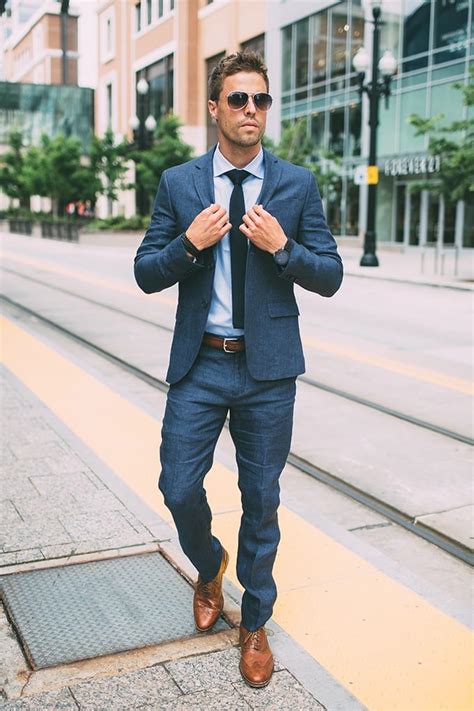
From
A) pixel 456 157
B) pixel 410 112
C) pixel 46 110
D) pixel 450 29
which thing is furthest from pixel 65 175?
pixel 46 110

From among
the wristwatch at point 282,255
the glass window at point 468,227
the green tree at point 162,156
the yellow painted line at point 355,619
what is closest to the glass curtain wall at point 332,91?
the green tree at point 162,156

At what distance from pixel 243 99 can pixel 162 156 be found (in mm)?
36842

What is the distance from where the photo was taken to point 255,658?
3.13 m

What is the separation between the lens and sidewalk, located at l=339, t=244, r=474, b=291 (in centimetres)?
2095

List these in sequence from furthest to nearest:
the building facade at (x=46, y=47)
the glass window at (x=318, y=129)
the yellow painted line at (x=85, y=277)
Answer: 1. the building facade at (x=46, y=47)
2. the glass window at (x=318, y=129)
3. the yellow painted line at (x=85, y=277)

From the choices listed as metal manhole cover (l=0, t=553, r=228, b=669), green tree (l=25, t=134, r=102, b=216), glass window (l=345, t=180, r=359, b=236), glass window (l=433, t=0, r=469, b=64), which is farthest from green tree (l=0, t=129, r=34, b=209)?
metal manhole cover (l=0, t=553, r=228, b=669)

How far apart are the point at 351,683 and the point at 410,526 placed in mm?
1801

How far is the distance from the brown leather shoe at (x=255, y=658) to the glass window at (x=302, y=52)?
3690 centimetres

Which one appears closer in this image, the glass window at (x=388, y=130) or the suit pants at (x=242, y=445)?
the suit pants at (x=242, y=445)

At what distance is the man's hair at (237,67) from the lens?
3.03 meters

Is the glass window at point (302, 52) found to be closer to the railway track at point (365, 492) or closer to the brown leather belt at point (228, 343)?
the railway track at point (365, 492)

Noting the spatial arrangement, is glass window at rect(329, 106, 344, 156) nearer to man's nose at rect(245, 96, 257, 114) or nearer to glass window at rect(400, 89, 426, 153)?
glass window at rect(400, 89, 426, 153)

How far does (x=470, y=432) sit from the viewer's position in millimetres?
6977

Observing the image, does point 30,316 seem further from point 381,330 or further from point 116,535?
point 116,535
